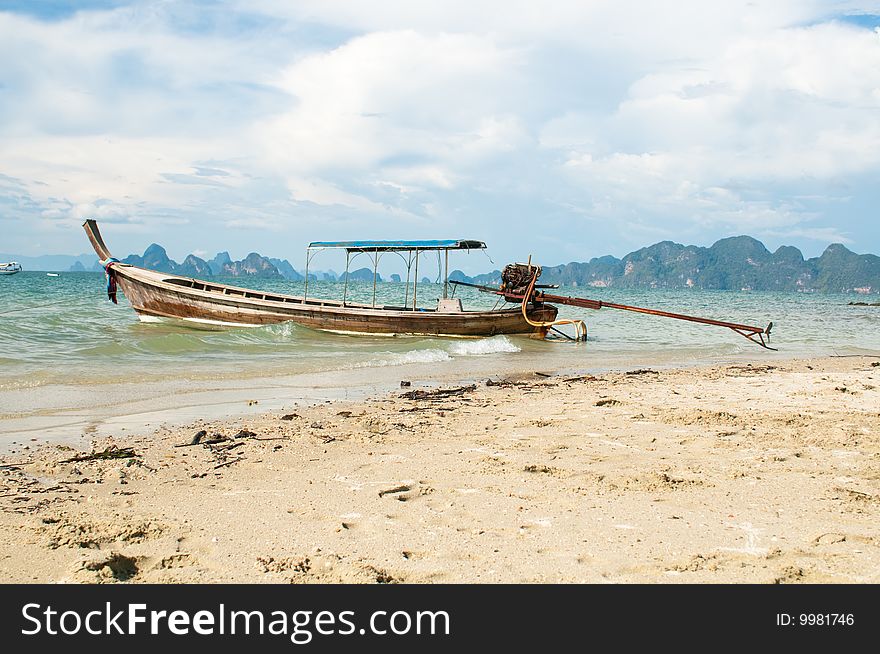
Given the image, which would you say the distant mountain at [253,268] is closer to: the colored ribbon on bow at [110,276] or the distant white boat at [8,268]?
the distant white boat at [8,268]

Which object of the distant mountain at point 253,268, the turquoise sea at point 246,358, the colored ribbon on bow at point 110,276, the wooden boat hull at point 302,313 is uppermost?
the distant mountain at point 253,268

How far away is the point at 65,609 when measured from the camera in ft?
9.21

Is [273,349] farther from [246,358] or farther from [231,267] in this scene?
[231,267]

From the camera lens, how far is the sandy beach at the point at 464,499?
3.27m

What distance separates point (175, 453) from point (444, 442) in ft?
8.05

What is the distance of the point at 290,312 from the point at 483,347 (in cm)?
630

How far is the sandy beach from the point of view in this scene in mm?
3266

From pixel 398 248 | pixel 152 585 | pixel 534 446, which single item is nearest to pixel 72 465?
pixel 152 585

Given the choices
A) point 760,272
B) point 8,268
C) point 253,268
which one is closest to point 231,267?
point 253,268

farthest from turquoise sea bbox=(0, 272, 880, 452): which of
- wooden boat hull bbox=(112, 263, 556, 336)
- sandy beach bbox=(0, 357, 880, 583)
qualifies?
sandy beach bbox=(0, 357, 880, 583)

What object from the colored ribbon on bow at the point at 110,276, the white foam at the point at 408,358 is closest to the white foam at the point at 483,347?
the white foam at the point at 408,358

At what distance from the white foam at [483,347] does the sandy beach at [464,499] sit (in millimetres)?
8980

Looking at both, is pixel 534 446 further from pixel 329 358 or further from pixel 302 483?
pixel 329 358

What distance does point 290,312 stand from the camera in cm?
1997
